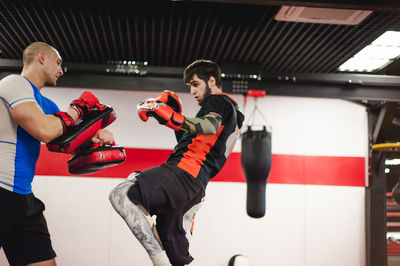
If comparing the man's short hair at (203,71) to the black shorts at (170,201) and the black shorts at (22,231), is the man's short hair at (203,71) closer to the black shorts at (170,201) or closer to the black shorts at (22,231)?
the black shorts at (170,201)

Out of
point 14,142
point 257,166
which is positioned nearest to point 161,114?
point 14,142

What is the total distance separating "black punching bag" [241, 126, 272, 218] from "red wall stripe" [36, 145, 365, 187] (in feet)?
2.77

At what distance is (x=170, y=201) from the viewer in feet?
7.18

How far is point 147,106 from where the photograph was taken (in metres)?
2.20

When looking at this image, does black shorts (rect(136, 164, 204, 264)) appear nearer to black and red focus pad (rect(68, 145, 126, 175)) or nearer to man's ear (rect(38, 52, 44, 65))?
black and red focus pad (rect(68, 145, 126, 175))

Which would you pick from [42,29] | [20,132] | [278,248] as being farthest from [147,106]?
[278,248]

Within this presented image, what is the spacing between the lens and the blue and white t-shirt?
197 centimetres

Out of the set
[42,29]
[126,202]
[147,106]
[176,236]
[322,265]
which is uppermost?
[42,29]

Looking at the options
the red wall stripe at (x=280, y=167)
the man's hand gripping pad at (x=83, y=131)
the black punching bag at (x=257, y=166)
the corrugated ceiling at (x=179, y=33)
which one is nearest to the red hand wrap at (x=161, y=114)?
the man's hand gripping pad at (x=83, y=131)

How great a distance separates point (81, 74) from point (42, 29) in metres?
0.76

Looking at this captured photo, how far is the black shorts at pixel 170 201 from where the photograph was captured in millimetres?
2166

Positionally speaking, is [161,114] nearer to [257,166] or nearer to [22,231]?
[22,231]

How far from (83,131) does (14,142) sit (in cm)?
37

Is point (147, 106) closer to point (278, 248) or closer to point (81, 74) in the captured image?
point (81, 74)
